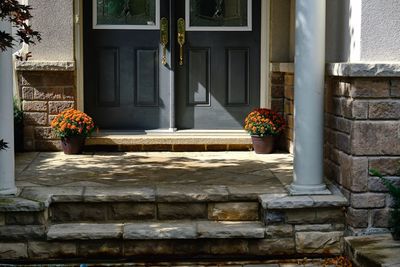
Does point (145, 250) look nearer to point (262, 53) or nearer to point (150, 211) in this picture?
point (150, 211)

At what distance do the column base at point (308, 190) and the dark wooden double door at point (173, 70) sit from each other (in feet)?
8.78

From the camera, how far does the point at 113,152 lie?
7.90 m

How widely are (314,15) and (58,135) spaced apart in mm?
3171

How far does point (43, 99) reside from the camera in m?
7.80

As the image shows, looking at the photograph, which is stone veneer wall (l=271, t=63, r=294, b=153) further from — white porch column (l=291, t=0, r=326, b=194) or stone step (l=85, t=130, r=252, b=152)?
white porch column (l=291, t=0, r=326, b=194)

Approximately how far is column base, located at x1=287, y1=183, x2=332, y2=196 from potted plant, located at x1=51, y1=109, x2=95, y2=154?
2.69 m

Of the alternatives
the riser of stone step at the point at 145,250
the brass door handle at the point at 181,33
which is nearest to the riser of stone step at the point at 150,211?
the riser of stone step at the point at 145,250

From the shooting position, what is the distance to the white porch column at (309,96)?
18.4 ft

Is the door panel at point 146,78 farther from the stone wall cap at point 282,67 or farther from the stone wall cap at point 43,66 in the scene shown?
the stone wall cap at point 282,67

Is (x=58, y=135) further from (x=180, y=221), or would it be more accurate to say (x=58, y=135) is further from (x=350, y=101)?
(x=350, y=101)

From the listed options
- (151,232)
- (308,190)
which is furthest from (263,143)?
(151,232)

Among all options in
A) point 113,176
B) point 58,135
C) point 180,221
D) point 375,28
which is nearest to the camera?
point 375,28

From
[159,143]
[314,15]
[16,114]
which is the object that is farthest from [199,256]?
[16,114]

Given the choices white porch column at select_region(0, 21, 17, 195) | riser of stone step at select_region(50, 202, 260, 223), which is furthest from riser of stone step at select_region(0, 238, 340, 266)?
white porch column at select_region(0, 21, 17, 195)
